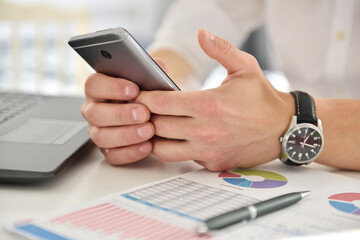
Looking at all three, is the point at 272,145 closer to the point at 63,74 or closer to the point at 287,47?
the point at 287,47

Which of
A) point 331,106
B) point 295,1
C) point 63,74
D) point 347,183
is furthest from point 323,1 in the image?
point 63,74

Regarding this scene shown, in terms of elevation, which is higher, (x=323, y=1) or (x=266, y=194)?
(x=323, y=1)

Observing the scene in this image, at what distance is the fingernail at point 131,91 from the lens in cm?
57

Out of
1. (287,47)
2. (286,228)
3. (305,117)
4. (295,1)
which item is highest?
(295,1)

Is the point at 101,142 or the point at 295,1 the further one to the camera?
the point at 295,1

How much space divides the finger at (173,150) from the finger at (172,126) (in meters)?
0.01

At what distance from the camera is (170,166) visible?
0.60 m

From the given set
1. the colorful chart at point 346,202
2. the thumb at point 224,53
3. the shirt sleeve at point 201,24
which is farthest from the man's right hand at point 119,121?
the shirt sleeve at point 201,24

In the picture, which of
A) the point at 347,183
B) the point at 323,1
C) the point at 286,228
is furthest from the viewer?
the point at 323,1

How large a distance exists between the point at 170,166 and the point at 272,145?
5.6 inches

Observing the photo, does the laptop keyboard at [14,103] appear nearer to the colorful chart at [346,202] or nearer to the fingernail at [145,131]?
the fingernail at [145,131]

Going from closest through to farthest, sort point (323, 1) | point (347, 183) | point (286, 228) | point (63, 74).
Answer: point (286, 228) < point (347, 183) < point (323, 1) < point (63, 74)

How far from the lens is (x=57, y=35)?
6.19 feet

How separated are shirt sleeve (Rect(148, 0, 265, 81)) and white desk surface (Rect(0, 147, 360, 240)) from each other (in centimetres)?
51
